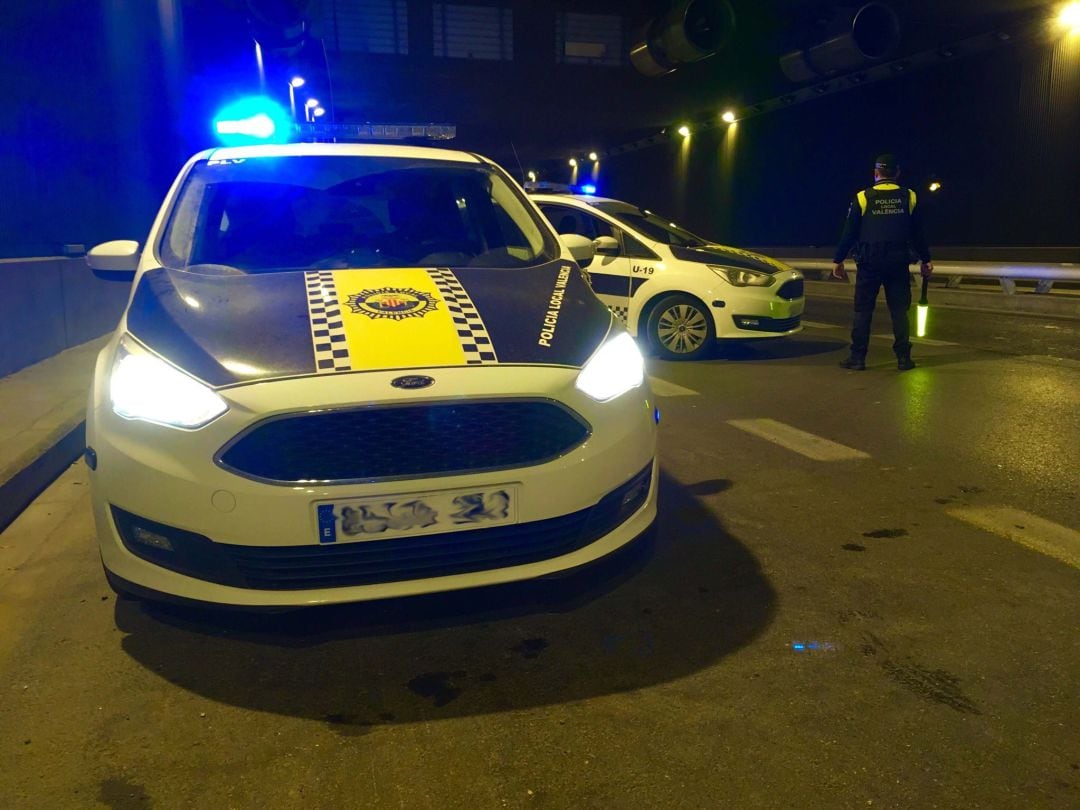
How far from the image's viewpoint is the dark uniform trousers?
24.4 ft

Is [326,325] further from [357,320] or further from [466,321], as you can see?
[466,321]

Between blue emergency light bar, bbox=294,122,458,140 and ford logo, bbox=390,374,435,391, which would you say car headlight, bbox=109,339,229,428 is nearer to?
ford logo, bbox=390,374,435,391

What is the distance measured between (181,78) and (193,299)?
35.9 feet

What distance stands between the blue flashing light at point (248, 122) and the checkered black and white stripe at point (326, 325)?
10.6 metres

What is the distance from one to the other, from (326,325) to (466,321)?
1.55 feet

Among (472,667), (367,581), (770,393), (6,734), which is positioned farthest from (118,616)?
(770,393)

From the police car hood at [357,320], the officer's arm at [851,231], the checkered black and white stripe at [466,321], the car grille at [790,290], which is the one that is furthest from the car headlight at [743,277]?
the checkered black and white stripe at [466,321]

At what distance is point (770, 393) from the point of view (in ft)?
23.1

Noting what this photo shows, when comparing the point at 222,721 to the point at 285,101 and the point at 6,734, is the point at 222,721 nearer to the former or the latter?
the point at 6,734

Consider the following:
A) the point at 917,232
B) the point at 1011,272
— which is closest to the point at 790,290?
the point at 917,232

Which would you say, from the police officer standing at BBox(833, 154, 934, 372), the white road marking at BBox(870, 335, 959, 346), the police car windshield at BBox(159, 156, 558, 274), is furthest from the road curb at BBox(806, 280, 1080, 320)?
the police car windshield at BBox(159, 156, 558, 274)

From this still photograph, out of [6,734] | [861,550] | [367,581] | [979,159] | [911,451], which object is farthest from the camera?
[979,159]

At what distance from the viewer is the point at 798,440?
18.1 ft

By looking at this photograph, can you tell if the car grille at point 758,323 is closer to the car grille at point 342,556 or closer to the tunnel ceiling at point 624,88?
the tunnel ceiling at point 624,88
